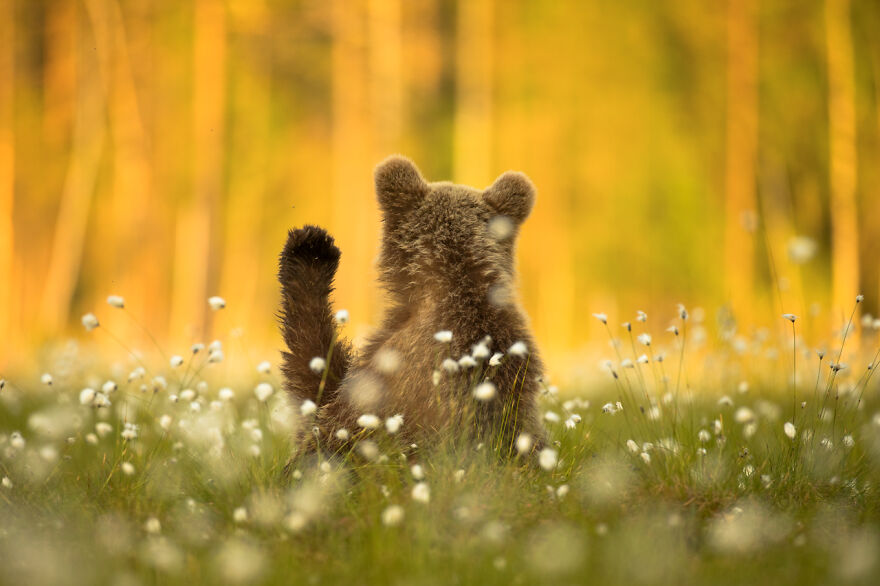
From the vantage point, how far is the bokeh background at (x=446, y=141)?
1477 cm

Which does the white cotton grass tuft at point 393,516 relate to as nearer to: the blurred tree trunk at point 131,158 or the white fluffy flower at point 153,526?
the white fluffy flower at point 153,526

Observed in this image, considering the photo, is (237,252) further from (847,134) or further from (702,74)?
(847,134)

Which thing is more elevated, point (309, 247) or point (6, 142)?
point (6, 142)

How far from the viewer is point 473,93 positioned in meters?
17.1

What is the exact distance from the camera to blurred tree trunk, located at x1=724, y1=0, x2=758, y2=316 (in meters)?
15.0

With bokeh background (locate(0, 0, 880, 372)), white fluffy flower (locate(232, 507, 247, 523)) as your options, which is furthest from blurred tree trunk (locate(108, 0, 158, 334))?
white fluffy flower (locate(232, 507, 247, 523))

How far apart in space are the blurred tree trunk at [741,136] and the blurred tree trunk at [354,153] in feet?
25.7

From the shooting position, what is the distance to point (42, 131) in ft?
63.6

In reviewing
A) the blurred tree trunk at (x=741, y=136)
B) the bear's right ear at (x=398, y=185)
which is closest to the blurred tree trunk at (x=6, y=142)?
the bear's right ear at (x=398, y=185)

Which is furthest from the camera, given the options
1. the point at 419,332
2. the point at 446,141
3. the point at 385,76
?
the point at 446,141

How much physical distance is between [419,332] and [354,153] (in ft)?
43.3

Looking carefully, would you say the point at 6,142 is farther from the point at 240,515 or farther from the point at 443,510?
the point at 443,510

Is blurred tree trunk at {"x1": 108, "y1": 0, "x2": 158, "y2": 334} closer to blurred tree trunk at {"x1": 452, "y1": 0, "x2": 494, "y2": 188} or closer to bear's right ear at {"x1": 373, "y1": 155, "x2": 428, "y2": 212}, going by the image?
blurred tree trunk at {"x1": 452, "y1": 0, "x2": 494, "y2": 188}

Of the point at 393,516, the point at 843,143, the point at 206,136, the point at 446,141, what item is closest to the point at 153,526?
the point at 393,516
